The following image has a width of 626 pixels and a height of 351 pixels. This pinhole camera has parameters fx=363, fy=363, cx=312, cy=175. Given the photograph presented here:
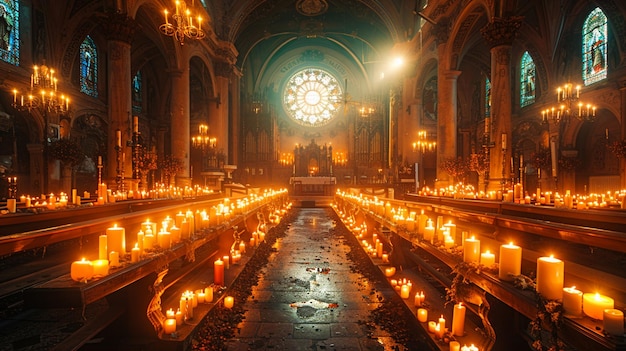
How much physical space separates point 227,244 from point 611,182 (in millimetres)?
16145

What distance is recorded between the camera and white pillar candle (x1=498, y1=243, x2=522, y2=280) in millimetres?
2645

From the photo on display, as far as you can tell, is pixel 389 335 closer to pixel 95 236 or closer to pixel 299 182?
pixel 95 236

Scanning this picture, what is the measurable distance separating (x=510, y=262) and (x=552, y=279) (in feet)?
1.38

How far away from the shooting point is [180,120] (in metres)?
17.0

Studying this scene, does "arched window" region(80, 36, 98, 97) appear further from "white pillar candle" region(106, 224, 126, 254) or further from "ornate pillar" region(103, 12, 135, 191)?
"white pillar candle" region(106, 224, 126, 254)

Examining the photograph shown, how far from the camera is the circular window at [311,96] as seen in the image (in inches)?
1347

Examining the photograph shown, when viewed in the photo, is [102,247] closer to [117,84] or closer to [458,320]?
[458,320]

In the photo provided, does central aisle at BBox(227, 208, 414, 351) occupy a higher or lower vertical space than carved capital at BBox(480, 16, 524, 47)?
lower

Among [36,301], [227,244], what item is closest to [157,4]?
[227,244]

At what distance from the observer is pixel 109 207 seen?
6.54 metres

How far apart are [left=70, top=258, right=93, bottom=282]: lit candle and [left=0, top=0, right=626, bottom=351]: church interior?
0.04 feet

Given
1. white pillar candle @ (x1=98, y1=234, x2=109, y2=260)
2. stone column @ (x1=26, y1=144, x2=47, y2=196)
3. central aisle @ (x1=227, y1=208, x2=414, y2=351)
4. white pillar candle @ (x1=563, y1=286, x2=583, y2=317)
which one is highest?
stone column @ (x1=26, y1=144, x2=47, y2=196)

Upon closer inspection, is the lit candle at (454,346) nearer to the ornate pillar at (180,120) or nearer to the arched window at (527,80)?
the ornate pillar at (180,120)

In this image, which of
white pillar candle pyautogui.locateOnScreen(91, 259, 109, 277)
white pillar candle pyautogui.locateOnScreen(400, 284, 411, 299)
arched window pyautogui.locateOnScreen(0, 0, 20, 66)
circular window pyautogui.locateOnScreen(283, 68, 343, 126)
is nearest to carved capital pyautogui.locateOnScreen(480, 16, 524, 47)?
white pillar candle pyautogui.locateOnScreen(400, 284, 411, 299)
